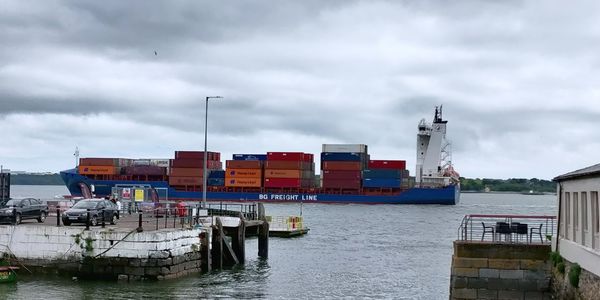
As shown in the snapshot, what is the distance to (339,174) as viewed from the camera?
131m

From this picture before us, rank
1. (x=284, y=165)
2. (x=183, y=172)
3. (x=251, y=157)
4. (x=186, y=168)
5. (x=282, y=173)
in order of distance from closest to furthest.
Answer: (x=183, y=172), (x=186, y=168), (x=282, y=173), (x=284, y=165), (x=251, y=157)

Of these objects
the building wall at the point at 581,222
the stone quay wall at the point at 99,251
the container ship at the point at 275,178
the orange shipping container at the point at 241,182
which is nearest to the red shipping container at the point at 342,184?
the container ship at the point at 275,178

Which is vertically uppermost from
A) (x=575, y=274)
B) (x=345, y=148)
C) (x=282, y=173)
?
(x=345, y=148)

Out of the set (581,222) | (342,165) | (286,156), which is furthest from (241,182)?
(581,222)

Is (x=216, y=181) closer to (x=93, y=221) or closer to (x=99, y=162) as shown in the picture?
(x=99, y=162)

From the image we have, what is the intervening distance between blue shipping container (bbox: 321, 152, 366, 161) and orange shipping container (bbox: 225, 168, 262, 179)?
494 inches

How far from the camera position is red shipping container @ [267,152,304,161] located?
130125 millimetres

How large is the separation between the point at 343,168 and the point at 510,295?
359 ft

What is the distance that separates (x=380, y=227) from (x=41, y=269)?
51.1 meters

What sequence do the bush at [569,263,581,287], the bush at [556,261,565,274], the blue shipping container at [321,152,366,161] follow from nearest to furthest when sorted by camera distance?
the bush at [569,263,581,287], the bush at [556,261,565,274], the blue shipping container at [321,152,366,161]

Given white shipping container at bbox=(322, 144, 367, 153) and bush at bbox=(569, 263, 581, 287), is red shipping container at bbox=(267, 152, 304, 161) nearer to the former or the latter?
white shipping container at bbox=(322, 144, 367, 153)

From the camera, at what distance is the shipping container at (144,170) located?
127m

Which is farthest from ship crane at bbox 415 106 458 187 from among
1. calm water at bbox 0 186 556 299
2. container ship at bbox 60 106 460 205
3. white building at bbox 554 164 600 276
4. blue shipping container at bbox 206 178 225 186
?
white building at bbox 554 164 600 276

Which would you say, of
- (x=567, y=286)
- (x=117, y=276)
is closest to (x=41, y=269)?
(x=117, y=276)
